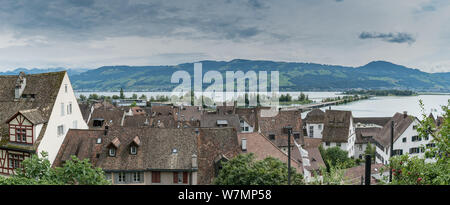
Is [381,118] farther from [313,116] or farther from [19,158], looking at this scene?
[19,158]

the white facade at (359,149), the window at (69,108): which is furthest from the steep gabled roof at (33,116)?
A: the white facade at (359,149)

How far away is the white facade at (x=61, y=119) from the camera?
1555 cm

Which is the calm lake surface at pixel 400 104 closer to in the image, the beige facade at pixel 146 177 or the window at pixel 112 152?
the window at pixel 112 152

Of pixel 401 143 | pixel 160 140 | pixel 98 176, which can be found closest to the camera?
pixel 98 176

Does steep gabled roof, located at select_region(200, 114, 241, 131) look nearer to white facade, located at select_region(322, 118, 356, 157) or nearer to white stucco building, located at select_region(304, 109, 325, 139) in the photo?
white facade, located at select_region(322, 118, 356, 157)

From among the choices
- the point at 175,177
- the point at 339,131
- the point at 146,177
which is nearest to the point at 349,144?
the point at 339,131

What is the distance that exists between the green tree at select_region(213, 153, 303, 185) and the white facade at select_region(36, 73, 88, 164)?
914 cm

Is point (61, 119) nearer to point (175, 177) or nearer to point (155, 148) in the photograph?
point (155, 148)

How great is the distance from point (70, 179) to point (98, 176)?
2.66 ft

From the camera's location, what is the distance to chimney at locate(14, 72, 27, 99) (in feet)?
54.4

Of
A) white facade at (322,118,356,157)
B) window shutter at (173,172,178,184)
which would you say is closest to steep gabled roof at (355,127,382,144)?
white facade at (322,118,356,157)

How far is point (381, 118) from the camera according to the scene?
158ft
